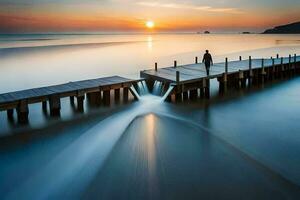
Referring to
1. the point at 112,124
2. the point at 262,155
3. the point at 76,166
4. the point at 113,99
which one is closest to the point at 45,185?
the point at 76,166

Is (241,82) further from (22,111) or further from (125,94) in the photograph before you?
(22,111)

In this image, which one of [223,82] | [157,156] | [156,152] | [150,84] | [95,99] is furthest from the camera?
[223,82]

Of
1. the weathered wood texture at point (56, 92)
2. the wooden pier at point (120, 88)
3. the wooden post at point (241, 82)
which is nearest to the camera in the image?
the weathered wood texture at point (56, 92)

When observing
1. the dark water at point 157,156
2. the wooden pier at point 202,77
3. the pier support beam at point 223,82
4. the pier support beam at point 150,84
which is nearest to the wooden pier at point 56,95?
the dark water at point 157,156

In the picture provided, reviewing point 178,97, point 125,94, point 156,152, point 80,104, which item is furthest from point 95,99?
point 156,152

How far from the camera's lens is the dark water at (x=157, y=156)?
600 centimetres

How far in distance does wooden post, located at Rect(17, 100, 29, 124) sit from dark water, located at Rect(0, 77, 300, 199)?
838 millimetres

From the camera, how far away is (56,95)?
423 inches

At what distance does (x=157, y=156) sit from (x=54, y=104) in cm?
520

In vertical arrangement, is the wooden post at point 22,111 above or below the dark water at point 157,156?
above

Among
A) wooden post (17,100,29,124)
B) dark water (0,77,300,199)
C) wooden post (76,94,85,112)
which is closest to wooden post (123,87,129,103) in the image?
dark water (0,77,300,199)

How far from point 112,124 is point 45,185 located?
4369 millimetres

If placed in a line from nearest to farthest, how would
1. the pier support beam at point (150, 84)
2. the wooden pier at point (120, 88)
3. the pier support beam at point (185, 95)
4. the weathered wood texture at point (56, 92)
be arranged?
the weathered wood texture at point (56, 92)
the wooden pier at point (120, 88)
the pier support beam at point (185, 95)
the pier support beam at point (150, 84)

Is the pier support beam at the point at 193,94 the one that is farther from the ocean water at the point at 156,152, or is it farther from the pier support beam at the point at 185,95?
the ocean water at the point at 156,152
